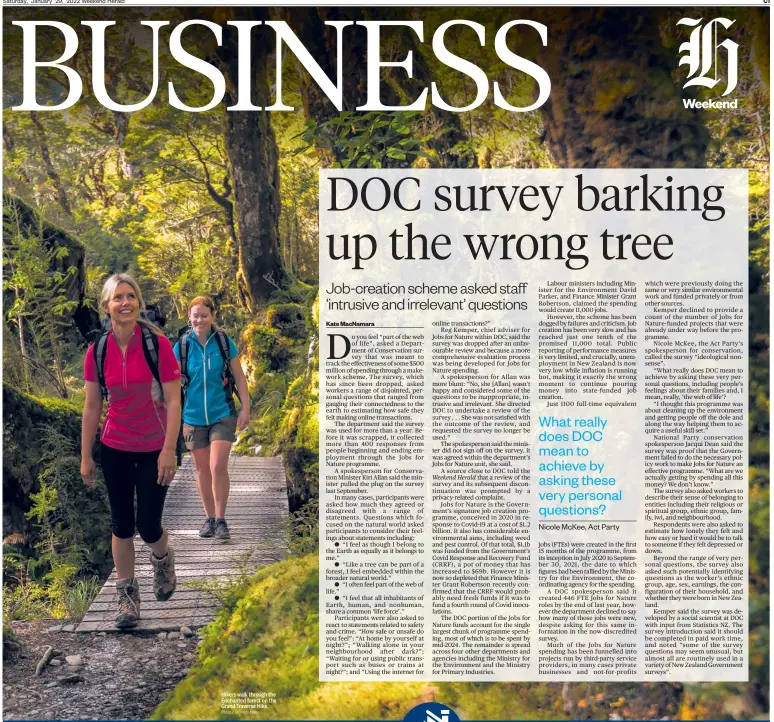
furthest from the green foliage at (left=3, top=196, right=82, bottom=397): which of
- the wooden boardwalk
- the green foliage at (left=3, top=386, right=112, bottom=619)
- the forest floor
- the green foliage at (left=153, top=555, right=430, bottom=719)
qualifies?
the green foliage at (left=153, top=555, right=430, bottom=719)

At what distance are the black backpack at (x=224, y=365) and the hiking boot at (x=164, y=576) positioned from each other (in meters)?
1.25

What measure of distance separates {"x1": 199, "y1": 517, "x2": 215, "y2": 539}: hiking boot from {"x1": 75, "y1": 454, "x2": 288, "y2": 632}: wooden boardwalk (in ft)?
0.11

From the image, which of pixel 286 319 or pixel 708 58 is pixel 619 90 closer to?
pixel 708 58

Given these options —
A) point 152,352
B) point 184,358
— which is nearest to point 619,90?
point 184,358

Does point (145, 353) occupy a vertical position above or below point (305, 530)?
above

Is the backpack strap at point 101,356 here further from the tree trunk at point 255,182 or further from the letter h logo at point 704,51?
the letter h logo at point 704,51

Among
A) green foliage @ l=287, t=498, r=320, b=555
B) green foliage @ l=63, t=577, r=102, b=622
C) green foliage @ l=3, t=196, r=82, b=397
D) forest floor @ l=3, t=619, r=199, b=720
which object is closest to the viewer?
forest floor @ l=3, t=619, r=199, b=720

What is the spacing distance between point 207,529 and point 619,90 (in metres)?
→ 4.92

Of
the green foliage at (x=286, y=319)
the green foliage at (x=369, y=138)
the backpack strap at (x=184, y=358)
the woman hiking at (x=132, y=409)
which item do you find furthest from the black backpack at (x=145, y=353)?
the green foliage at (x=369, y=138)

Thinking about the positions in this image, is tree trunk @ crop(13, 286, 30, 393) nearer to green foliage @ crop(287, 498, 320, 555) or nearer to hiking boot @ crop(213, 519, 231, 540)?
hiking boot @ crop(213, 519, 231, 540)

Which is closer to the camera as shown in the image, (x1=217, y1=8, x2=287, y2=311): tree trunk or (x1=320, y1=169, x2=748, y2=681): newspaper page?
(x1=320, y1=169, x2=748, y2=681): newspaper page

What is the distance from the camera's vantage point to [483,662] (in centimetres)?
512

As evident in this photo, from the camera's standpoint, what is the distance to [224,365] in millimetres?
5406

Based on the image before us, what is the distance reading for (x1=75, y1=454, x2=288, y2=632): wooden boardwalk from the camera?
5297mm
